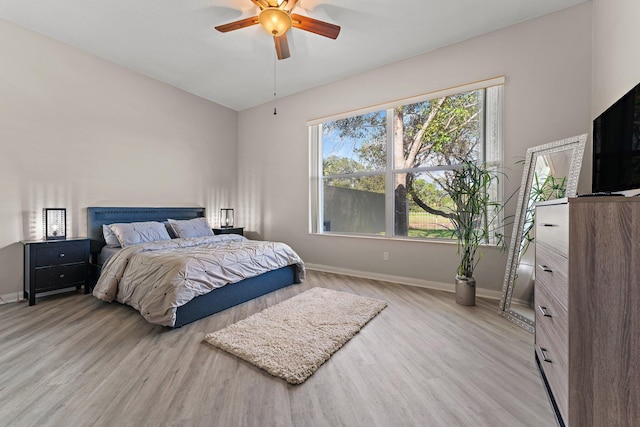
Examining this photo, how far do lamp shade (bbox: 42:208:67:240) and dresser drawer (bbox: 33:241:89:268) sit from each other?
226 millimetres

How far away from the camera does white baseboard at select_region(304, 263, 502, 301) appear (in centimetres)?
309

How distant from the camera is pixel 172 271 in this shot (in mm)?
2359

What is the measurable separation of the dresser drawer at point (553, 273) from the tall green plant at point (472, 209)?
118 centimetres

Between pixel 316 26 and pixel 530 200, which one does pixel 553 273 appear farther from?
pixel 316 26

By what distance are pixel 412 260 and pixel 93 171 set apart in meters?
4.50

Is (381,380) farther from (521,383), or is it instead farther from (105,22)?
(105,22)

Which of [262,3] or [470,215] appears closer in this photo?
[262,3]

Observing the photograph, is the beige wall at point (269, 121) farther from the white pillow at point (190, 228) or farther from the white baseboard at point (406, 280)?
the white pillow at point (190, 228)

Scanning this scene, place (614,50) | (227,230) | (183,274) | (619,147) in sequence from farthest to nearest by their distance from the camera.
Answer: (227,230)
(183,274)
(614,50)
(619,147)

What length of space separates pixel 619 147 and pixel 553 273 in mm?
855

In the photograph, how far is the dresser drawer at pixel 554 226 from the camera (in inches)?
47.8

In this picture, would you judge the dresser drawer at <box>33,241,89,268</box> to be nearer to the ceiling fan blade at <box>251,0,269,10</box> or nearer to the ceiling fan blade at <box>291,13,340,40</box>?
the ceiling fan blade at <box>251,0,269,10</box>

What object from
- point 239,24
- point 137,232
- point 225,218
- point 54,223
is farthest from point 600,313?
point 225,218

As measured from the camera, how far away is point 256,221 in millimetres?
5277
